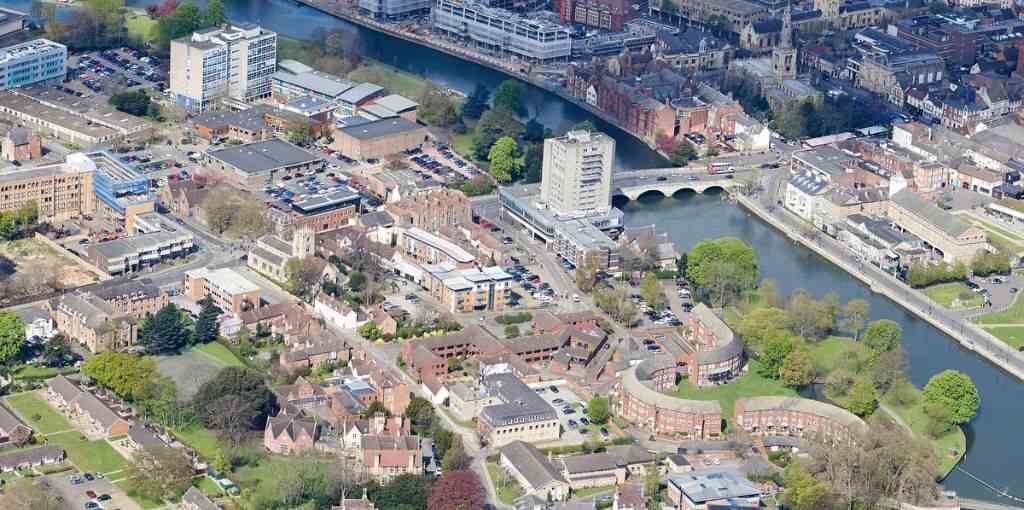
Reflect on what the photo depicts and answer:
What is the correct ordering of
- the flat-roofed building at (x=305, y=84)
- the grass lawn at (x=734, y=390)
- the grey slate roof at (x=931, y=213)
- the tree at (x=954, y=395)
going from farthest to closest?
the flat-roofed building at (x=305, y=84), the grey slate roof at (x=931, y=213), the grass lawn at (x=734, y=390), the tree at (x=954, y=395)

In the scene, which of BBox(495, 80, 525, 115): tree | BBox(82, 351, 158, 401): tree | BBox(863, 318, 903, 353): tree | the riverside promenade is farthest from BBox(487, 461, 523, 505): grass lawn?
BBox(495, 80, 525, 115): tree

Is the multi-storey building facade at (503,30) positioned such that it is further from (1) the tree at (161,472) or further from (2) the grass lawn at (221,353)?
(1) the tree at (161,472)

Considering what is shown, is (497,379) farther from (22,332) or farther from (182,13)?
(182,13)

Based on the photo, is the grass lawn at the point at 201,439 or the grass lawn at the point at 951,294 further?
the grass lawn at the point at 951,294

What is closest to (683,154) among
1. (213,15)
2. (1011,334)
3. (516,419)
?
(1011,334)

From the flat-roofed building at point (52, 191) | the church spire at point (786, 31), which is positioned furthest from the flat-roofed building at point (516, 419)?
the church spire at point (786, 31)

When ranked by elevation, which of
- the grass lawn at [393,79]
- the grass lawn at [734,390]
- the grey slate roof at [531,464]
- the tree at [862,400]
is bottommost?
the grass lawn at [393,79]

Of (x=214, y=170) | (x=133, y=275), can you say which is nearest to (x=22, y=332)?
(x=133, y=275)
